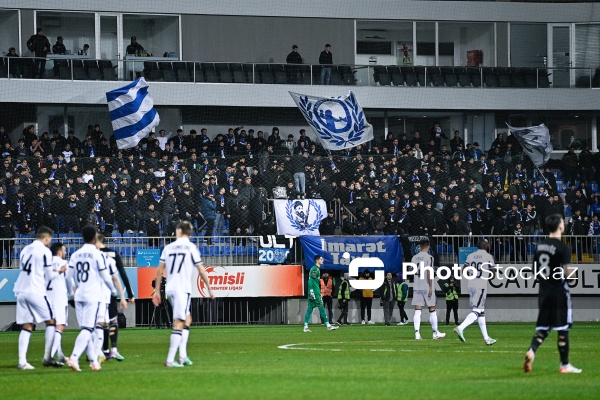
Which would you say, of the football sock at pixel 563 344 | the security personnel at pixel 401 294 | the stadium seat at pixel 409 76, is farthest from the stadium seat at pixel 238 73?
the football sock at pixel 563 344

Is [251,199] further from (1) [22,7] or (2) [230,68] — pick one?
(1) [22,7]

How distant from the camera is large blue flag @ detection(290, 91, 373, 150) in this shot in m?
40.1

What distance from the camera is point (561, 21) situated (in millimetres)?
50406

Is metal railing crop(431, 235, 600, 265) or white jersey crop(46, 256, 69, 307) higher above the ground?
white jersey crop(46, 256, 69, 307)

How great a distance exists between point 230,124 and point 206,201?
11265 mm

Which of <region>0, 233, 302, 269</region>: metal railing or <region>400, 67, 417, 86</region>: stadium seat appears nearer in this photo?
<region>0, 233, 302, 269</region>: metal railing

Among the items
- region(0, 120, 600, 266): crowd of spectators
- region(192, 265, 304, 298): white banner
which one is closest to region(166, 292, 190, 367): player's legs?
region(0, 120, 600, 266): crowd of spectators

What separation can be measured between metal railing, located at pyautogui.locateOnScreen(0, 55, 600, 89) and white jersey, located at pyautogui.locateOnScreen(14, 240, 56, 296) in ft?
88.8

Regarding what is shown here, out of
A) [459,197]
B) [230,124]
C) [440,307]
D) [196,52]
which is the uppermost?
[196,52]

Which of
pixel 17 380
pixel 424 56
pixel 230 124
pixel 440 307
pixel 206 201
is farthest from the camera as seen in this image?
pixel 424 56

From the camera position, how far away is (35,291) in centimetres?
1798

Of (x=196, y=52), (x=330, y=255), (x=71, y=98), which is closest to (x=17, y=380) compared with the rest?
(x=330, y=255)

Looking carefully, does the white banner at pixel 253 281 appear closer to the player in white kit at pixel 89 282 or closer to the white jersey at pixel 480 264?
the white jersey at pixel 480 264

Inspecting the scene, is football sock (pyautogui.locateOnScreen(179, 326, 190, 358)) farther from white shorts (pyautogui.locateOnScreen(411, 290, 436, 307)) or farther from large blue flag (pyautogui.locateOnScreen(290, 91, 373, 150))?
large blue flag (pyautogui.locateOnScreen(290, 91, 373, 150))
